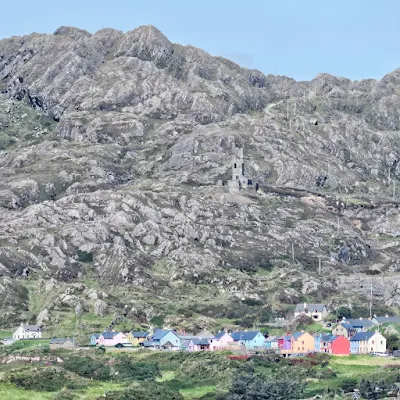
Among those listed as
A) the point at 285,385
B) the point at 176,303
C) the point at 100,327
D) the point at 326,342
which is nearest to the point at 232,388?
the point at 285,385

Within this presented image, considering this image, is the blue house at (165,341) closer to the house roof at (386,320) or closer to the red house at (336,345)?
the red house at (336,345)

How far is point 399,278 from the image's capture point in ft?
618

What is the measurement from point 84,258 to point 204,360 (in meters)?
72.6

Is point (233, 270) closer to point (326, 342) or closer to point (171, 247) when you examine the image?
point (171, 247)

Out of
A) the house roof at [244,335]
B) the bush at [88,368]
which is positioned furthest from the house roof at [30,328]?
the house roof at [244,335]

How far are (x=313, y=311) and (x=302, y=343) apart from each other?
30.1 metres

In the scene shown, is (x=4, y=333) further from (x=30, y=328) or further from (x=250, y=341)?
(x=250, y=341)

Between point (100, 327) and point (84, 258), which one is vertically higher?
point (84, 258)

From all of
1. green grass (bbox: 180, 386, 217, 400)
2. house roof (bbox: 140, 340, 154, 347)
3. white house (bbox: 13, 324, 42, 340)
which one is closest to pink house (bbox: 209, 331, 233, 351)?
house roof (bbox: 140, 340, 154, 347)

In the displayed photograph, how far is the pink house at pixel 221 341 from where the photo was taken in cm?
14175

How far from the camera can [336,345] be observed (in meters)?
134

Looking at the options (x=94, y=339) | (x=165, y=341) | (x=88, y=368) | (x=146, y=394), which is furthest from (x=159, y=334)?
(x=146, y=394)

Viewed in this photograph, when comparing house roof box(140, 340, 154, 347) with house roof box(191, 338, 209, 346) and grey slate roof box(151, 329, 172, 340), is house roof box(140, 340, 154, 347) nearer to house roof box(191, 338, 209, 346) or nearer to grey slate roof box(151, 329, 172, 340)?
grey slate roof box(151, 329, 172, 340)

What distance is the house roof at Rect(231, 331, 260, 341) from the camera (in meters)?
144
